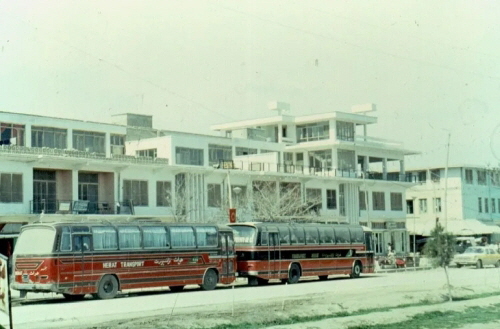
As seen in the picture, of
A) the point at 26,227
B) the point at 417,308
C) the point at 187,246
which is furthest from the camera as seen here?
the point at 187,246

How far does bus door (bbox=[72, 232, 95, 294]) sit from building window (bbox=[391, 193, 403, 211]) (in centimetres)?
4642

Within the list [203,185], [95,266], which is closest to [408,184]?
[203,185]

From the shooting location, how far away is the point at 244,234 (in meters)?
32.7

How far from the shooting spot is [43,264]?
24.3 metres

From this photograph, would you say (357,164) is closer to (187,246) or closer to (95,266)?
(187,246)

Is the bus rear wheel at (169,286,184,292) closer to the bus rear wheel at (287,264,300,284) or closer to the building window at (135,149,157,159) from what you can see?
the bus rear wheel at (287,264,300,284)

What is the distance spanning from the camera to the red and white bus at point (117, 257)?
24516mm

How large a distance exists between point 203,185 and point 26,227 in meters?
26.5

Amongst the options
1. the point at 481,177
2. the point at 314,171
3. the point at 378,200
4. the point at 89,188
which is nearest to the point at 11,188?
the point at 89,188

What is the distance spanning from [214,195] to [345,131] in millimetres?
16638

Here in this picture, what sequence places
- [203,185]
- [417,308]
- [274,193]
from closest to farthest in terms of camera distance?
[417,308]
[203,185]
[274,193]

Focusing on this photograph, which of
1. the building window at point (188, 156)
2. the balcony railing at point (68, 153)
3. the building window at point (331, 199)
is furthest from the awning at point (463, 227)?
the balcony railing at point (68, 153)

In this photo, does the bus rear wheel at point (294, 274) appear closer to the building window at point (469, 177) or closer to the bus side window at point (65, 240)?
the bus side window at point (65, 240)

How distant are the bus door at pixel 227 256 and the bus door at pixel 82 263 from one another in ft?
21.5
